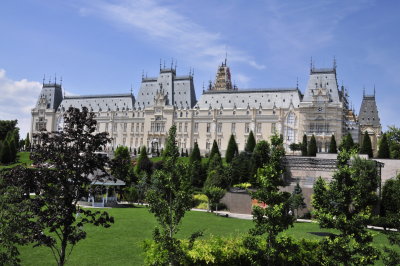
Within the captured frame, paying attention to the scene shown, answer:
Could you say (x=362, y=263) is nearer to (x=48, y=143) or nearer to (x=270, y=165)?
(x=270, y=165)

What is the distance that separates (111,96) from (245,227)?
236 feet

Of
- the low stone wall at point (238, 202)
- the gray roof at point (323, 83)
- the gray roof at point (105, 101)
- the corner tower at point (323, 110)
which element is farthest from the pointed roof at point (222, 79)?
the low stone wall at point (238, 202)

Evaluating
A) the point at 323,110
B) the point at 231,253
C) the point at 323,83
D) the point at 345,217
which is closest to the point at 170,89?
the point at 323,83

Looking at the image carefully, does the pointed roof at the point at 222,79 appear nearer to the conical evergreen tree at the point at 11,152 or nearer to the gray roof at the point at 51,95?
the gray roof at the point at 51,95

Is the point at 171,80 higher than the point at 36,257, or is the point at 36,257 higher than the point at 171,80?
the point at 171,80

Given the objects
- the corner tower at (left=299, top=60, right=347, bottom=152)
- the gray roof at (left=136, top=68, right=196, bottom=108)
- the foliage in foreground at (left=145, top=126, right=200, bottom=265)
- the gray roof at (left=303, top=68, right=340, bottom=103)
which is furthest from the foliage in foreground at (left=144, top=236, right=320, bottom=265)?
the gray roof at (left=136, top=68, right=196, bottom=108)

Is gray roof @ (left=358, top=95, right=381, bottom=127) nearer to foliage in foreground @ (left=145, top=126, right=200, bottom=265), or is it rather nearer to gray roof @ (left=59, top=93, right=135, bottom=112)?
gray roof @ (left=59, top=93, right=135, bottom=112)

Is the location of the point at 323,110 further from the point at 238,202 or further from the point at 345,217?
the point at 345,217

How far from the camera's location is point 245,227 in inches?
1005

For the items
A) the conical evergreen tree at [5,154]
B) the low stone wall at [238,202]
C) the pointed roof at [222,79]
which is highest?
the pointed roof at [222,79]

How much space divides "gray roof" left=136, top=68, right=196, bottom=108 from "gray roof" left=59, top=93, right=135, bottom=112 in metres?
3.01

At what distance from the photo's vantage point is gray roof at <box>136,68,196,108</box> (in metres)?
82.4

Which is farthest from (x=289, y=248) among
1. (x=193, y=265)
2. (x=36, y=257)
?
(x=36, y=257)

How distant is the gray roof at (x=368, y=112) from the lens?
8562cm
